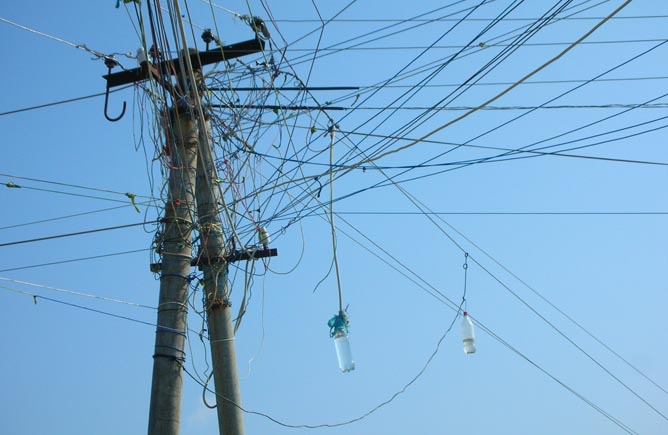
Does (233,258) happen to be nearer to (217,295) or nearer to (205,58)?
(217,295)

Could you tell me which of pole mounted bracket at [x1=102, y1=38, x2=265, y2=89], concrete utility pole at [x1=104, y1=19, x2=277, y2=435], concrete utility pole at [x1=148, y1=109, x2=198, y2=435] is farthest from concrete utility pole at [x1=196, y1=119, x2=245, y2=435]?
pole mounted bracket at [x1=102, y1=38, x2=265, y2=89]

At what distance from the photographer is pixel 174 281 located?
7742 millimetres

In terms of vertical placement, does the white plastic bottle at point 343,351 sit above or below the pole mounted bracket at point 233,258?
below

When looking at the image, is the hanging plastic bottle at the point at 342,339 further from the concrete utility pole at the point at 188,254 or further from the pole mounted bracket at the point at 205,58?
the pole mounted bracket at the point at 205,58

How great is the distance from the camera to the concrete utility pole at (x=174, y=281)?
23.6 ft

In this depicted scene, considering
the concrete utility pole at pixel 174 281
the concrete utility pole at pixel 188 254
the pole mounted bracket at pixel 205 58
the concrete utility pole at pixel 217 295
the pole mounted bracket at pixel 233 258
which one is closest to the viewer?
the concrete utility pole at pixel 174 281

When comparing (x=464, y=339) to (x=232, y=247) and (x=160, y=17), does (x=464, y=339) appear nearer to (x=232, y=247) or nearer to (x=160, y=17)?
(x=232, y=247)

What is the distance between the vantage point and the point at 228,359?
317 inches

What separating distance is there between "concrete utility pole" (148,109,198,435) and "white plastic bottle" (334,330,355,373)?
1.33 meters

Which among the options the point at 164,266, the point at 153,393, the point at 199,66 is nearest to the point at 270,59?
the point at 199,66

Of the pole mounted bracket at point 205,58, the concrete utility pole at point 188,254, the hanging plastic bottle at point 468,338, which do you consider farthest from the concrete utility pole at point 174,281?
the hanging plastic bottle at point 468,338

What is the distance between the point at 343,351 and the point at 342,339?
0.13 meters

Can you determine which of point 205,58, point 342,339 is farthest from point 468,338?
point 205,58

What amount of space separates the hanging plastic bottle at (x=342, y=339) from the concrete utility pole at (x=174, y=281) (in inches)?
51.2
